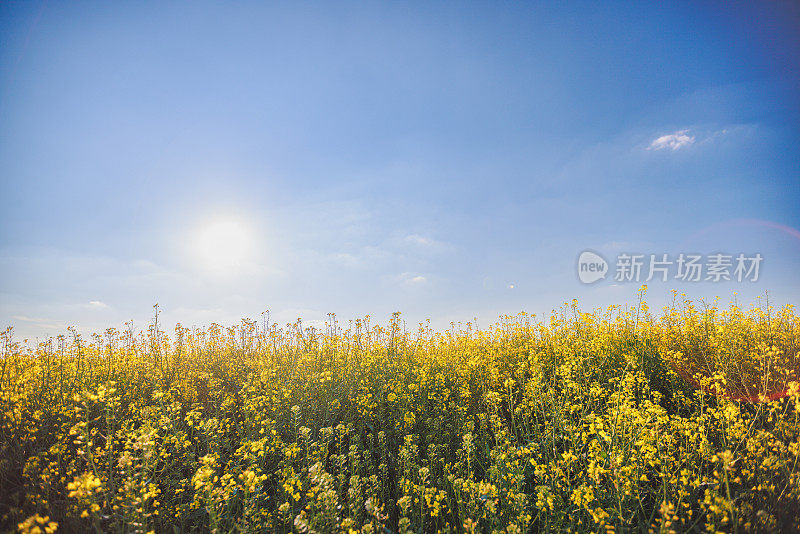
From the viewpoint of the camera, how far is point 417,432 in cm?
435

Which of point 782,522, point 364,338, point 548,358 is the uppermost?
point 364,338

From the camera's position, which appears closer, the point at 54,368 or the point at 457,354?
the point at 54,368

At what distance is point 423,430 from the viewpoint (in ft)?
14.3

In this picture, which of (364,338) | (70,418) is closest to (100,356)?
(70,418)

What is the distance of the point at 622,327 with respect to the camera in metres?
6.71

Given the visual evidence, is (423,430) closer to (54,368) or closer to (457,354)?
(457,354)

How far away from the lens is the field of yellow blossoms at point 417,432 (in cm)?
271

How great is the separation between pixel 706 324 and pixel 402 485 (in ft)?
19.1

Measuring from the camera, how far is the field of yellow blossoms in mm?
2715

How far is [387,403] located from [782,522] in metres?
3.81

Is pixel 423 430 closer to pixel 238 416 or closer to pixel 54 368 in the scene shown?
pixel 238 416

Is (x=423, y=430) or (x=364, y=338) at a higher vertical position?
(x=364, y=338)

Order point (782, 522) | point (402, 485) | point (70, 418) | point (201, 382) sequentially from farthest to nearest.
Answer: point (201, 382), point (70, 418), point (402, 485), point (782, 522)

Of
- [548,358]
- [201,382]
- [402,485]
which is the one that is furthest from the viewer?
[201,382]
